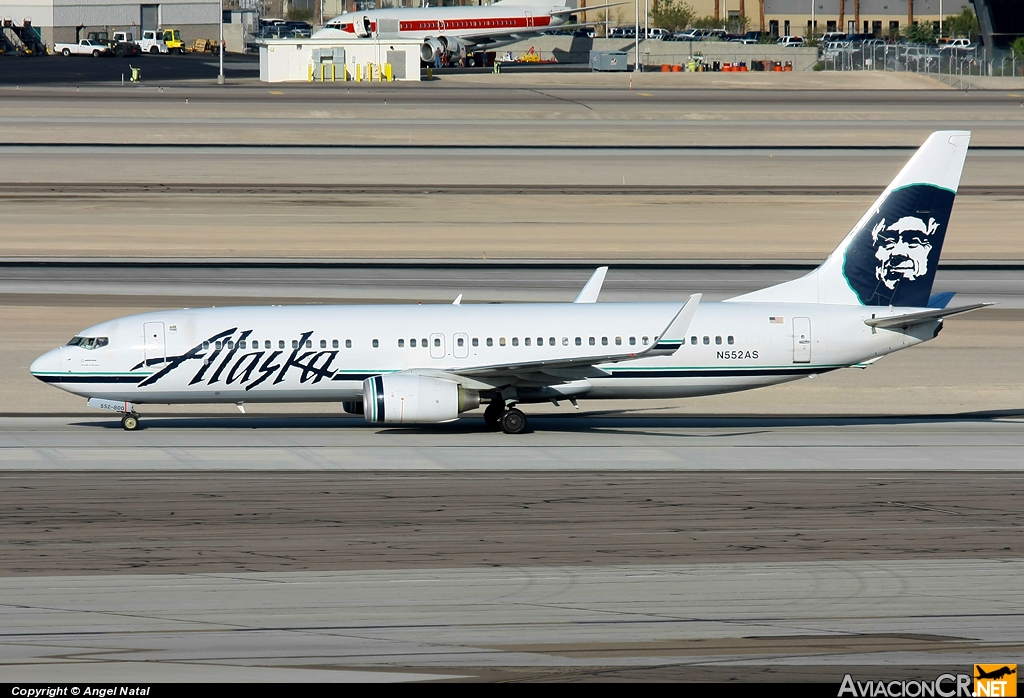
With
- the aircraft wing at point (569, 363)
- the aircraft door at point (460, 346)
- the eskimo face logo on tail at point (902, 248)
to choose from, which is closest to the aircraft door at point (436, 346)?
the aircraft door at point (460, 346)

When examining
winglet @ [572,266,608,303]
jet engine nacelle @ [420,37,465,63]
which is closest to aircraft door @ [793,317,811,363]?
winglet @ [572,266,608,303]

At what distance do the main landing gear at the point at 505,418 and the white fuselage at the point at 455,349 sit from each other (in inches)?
23.3

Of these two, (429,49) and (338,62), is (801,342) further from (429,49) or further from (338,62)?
(429,49)

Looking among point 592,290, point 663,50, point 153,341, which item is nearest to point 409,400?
point 153,341

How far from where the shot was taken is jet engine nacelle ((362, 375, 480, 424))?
34.0m

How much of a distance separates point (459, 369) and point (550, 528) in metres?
10.4

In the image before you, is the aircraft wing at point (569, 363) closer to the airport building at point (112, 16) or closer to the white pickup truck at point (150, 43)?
the white pickup truck at point (150, 43)

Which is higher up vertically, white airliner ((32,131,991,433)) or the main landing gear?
white airliner ((32,131,991,433))

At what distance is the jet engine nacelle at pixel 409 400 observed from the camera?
34000 millimetres

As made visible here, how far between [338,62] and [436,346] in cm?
10149

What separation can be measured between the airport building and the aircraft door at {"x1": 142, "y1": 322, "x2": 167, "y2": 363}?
143m

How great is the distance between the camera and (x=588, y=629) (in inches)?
790

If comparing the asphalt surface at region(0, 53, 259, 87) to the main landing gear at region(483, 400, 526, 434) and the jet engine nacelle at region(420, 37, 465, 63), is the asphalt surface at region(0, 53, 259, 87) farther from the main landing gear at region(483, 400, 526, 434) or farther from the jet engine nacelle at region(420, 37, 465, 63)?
the main landing gear at region(483, 400, 526, 434)

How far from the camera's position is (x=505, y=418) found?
3603 centimetres
